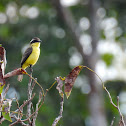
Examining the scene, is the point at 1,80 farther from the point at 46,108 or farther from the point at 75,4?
the point at 75,4

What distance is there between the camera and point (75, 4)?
15.4m

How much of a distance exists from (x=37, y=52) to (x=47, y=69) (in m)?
7.27

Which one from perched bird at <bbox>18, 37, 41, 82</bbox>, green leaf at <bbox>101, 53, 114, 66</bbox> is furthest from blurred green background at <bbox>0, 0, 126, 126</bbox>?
perched bird at <bbox>18, 37, 41, 82</bbox>

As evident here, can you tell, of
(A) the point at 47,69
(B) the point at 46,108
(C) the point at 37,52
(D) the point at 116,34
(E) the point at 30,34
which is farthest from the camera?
Result: (D) the point at 116,34

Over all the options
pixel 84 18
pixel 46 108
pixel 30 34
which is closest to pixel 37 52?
pixel 46 108

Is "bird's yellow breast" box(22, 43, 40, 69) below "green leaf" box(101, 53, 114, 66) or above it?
above

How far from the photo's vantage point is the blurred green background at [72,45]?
12961mm

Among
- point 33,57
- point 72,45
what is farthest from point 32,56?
point 72,45

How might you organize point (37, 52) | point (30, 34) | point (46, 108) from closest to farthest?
point (37, 52)
point (46, 108)
point (30, 34)

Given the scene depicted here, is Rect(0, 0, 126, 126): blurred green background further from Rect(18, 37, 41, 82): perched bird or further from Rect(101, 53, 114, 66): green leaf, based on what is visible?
Rect(18, 37, 41, 82): perched bird

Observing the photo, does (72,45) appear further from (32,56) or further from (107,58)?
(32,56)

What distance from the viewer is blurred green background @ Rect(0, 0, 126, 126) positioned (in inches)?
510

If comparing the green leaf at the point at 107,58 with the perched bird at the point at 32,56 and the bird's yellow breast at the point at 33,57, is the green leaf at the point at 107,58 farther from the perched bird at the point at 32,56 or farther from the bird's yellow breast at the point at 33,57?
the bird's yellow breast at the point at 33,57

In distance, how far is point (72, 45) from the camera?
14422mm
